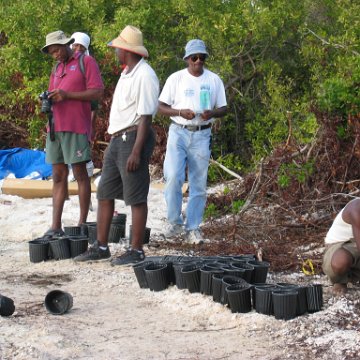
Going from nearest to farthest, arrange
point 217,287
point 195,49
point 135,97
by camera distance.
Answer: point 217,287 → point 135,97 → point 195,49

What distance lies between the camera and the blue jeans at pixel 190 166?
9.32m

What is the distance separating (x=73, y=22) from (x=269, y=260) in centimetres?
668

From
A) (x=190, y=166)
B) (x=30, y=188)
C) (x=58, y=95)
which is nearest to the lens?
(x=58, y=95)

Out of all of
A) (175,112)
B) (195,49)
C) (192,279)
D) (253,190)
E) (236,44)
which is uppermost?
(236,44)

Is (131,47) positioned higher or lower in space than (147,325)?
higher

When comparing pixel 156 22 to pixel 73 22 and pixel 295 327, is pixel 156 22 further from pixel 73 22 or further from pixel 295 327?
pixel 295 327

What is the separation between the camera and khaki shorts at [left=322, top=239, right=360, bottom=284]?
6.95 m

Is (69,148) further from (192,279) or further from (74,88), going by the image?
(192,279)

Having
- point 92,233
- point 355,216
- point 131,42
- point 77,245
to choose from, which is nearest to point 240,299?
point 355,216

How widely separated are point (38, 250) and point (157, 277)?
5.46ft

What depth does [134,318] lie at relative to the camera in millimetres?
6406

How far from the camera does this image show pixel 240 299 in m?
6.35

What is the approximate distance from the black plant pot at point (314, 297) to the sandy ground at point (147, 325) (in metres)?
0.08

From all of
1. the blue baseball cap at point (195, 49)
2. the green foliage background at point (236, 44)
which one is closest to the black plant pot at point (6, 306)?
the blue baseball cap at point (195, 49)
